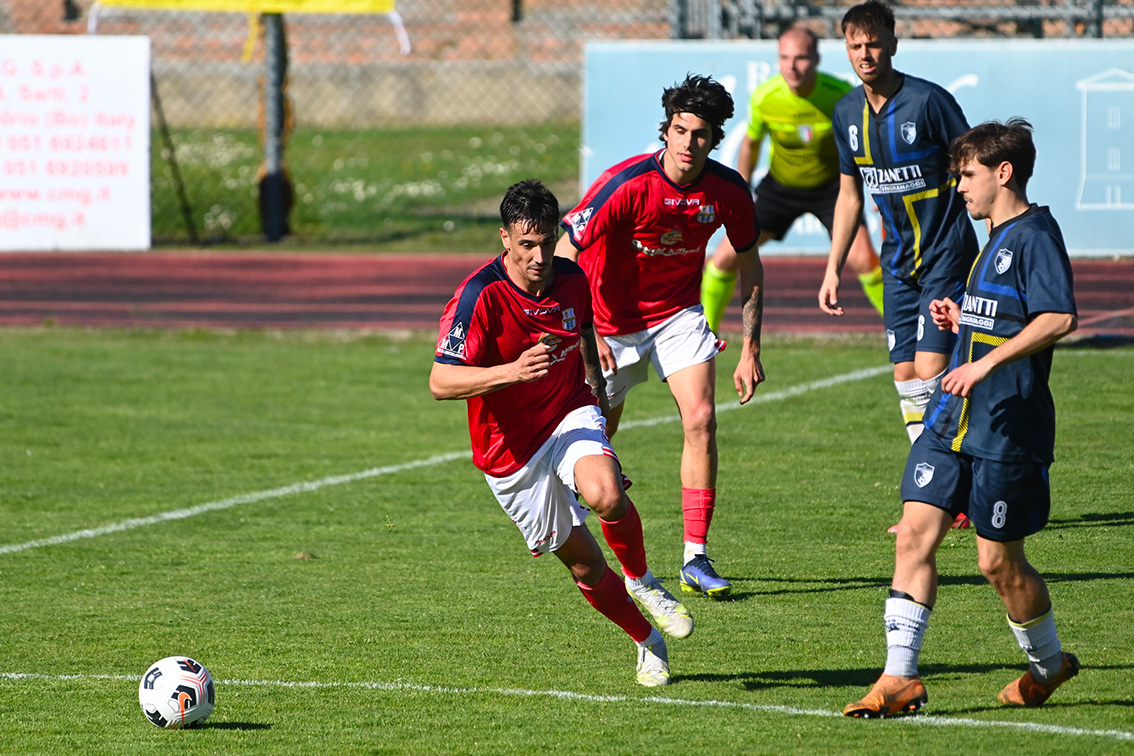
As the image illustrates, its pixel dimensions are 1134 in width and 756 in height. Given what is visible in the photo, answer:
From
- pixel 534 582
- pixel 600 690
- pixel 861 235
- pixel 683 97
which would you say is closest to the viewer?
pixel 600 690

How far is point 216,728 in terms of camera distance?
4.67 m

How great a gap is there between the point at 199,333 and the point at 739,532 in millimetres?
8324

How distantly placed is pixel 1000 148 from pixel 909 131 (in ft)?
8.02

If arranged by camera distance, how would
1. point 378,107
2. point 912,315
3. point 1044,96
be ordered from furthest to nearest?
point 378,107
point 1044,96
point 912,315

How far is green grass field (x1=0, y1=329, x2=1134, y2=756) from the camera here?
4605mm

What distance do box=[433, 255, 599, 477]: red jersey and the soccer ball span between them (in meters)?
1.17

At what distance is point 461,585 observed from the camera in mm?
6422

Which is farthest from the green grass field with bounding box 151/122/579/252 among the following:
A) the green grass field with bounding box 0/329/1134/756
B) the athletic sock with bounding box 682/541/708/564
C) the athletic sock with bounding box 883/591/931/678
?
the athletic sock with bounding box 883/591/931/678

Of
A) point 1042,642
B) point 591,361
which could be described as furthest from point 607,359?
point 1042,642

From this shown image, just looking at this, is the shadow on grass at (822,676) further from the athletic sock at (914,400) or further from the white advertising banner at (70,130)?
the white advertising banner at (70,130)

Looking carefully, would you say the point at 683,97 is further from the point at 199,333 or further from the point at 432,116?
the point at 432,116

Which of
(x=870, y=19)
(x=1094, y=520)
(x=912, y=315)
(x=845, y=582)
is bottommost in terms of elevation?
(x=845, y=582)

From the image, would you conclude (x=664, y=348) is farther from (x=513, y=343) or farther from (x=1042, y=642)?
(x=1042, y=642)

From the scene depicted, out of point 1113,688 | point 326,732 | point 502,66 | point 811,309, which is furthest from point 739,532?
point 502,66
